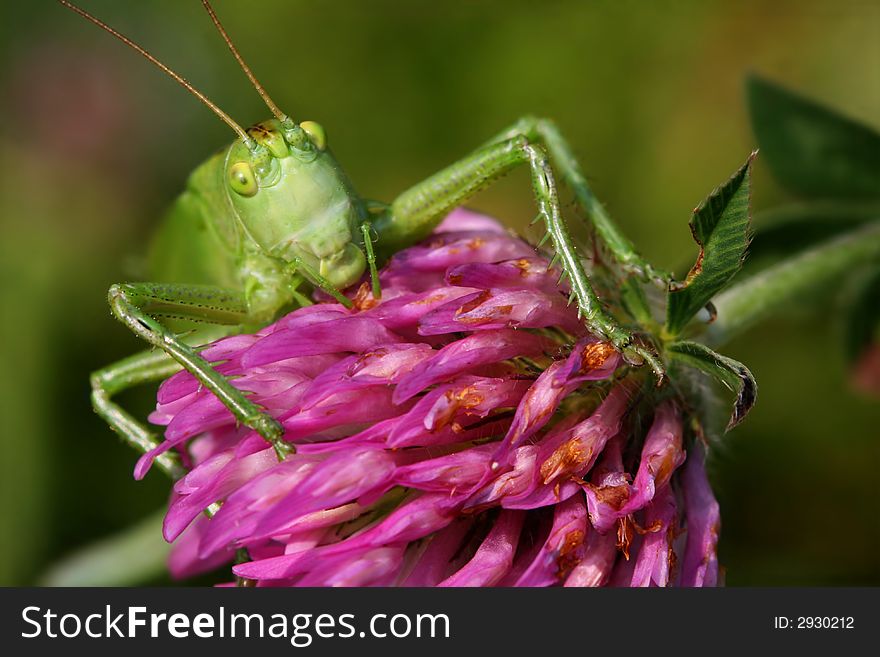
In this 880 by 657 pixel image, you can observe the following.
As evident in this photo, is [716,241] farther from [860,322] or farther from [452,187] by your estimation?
[860,322]

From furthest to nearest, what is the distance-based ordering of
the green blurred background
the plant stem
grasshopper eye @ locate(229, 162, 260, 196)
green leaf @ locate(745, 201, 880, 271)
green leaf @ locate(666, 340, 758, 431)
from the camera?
1. the green blurred background
2. green leaf @ locate(745, 201, 880, 271)
3. the plant stem
4. grasshopper eye @ locate(229, 162, 260, 196)
5. green leaf @ locate(666, 340, 758, 431)

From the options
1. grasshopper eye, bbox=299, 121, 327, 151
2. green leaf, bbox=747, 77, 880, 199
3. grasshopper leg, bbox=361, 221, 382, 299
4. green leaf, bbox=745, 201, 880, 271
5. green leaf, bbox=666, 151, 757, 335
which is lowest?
green leaf, bbox=666, 151, 757, 335

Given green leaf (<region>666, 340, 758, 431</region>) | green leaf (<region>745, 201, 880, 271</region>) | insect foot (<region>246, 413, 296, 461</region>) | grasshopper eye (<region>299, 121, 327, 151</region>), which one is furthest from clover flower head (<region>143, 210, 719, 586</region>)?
green leaf (<region>745, 201, 880, 271</region>)

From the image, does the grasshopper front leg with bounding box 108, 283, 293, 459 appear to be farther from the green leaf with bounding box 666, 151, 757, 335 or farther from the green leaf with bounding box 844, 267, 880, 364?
the green leaf with bounding box 844, 267, 880, 364

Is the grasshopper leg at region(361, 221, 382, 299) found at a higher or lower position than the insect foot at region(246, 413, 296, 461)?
higher

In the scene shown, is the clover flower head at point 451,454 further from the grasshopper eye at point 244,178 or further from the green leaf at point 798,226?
the green leaf at point 798,226

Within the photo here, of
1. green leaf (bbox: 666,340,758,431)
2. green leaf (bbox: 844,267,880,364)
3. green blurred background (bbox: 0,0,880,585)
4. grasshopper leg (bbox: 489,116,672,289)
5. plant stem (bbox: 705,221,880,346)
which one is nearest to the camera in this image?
green leaf (bbox: 666,340,758,431)
